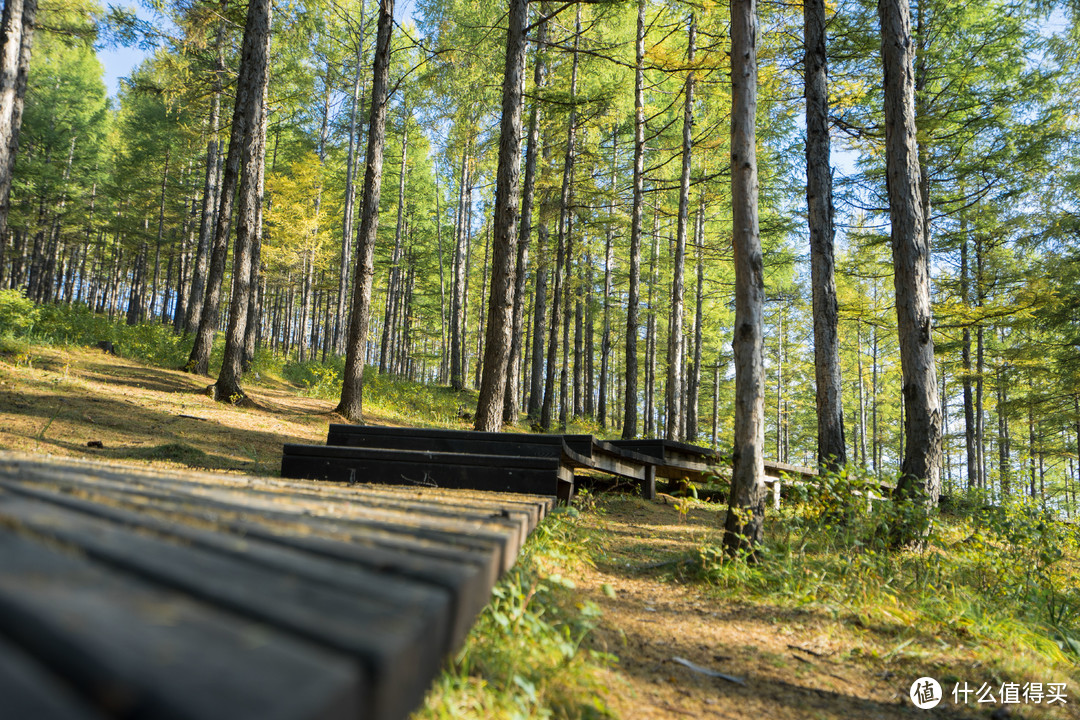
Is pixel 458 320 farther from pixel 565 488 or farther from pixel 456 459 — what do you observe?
pixel 456 459

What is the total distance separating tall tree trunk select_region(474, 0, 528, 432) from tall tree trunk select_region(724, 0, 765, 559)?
4621 millimetres

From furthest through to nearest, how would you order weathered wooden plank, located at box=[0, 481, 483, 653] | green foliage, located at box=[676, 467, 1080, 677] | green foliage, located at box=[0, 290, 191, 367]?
green foliage, located at box=[0, 290, 191, 367] → green foliage, located at box=[676, 467, 1080, 677] → weathered wooden plank, located at box=[0, 481, 483, 653]

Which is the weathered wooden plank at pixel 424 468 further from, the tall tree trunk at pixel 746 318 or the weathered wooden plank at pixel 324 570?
the weathered wooden plank at pixel 324 570

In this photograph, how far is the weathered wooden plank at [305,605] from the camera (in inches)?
27.8

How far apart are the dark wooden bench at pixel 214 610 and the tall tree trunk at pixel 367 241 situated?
9527 millimetres

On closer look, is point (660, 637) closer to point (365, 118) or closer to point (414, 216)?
point (365, 118)

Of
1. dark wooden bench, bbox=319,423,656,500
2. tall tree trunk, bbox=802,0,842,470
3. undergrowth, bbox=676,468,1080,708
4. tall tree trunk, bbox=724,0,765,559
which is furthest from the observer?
tall tree trunk, bbox=802,0,842,470

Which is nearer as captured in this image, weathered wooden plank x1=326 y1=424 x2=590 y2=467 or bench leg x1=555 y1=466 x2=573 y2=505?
weathered wooden plank x1=326 y1=424 x2=590 y2=467

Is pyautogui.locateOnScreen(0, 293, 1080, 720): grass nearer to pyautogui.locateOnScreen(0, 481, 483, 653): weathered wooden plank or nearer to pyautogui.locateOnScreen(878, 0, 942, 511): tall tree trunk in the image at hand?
pyautogui.locateOnScreen(878, 0, 942, 511): tall tree trunk

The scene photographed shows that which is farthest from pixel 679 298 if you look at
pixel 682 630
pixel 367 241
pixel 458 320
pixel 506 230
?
pixel 682 630

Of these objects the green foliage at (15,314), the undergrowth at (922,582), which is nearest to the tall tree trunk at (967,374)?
the undergrowth at (922,582)

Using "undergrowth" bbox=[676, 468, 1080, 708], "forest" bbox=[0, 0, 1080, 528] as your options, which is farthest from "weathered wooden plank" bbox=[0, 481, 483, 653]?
"forest" bbox=[0, 0, 1080, 528]

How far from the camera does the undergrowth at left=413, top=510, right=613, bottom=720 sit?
1.92 m

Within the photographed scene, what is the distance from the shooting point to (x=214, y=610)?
0.74 m
